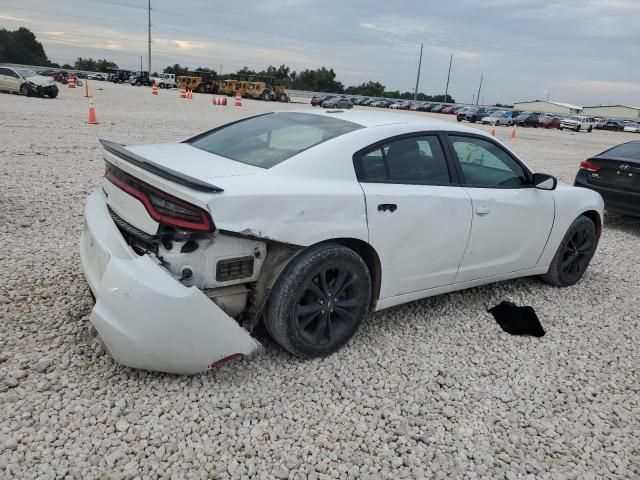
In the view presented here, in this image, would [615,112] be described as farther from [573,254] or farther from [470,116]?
[573,254]

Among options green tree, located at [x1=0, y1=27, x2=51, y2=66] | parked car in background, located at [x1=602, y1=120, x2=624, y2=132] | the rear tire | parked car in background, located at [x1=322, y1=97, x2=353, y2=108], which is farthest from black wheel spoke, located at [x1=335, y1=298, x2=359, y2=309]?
green tree, located at [x1=0, y1=27, x2=51, y2=66]

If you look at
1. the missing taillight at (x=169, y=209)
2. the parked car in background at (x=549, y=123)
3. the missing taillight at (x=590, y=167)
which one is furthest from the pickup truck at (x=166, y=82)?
the missing taillight at (x=169, y=209)

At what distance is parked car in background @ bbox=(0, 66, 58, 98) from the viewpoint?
2355cm

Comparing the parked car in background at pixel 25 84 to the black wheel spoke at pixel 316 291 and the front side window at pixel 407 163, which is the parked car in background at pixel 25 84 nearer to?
the front side window at pixel 407 163

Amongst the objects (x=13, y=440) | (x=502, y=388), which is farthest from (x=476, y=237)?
(x=13, y=440)

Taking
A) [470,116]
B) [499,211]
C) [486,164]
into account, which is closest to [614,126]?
[470,116]

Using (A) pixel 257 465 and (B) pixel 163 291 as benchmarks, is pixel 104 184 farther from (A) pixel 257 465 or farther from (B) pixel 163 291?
(A) pixel 257 465

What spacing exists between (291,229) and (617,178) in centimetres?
655

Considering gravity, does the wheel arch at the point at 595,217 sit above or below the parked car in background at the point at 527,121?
above

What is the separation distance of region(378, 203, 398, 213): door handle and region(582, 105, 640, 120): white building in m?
121

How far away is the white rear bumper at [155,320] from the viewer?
2525 millimetres

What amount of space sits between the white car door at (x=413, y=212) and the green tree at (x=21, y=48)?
10461cm

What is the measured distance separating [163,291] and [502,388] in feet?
6.93

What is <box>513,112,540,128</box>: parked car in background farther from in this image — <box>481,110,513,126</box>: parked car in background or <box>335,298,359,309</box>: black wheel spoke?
<box>335,298,359,309</box>: black wheel spoke
